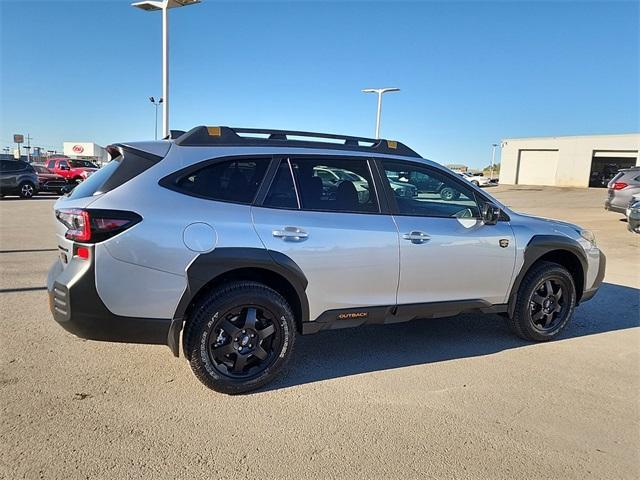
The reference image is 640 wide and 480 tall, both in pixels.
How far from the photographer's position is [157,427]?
9.39ft

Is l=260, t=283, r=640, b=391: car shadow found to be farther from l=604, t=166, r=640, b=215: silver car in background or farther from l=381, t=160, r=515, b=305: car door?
l=604, t=166, r=640, b=215: silver car in background

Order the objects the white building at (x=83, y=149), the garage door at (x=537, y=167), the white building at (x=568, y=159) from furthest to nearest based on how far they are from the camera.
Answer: the white building at (x=83, y=149)
the garage door at (x=537, y=167)
the white building at (x=568, y=159)

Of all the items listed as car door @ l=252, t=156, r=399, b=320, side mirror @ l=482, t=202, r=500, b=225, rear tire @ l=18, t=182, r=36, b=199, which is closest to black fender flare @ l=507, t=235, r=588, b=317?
side mirror @ l=482, t=202, r=500, b=225

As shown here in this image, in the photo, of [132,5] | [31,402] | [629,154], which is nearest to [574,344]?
[31,402]

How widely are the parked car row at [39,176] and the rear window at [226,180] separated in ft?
50.4

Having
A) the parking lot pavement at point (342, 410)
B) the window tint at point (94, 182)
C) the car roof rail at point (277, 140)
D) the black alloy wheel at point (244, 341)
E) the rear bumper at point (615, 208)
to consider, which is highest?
the car roof rail at point (277, 140)

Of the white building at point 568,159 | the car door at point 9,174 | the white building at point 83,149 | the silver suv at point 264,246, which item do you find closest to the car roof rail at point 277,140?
the silver suv at point 264,246

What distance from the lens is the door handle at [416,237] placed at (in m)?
3.69

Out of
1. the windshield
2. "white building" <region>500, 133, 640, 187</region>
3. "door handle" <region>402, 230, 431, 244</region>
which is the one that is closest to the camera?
"door handle" <region>402, 230, 431, 244</region>

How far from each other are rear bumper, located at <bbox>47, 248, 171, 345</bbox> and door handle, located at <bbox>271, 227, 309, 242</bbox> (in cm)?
95

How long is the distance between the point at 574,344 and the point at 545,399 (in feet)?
4.69

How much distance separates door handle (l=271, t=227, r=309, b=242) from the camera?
3.28m

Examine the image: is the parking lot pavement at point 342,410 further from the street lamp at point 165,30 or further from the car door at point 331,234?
the street lamp at point 165,30

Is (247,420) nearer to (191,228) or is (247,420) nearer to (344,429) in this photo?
(344,429)
